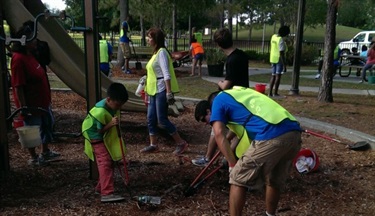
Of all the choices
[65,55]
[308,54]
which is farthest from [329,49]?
[308,54]

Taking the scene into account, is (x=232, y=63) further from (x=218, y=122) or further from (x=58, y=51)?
(x=58, y=51)

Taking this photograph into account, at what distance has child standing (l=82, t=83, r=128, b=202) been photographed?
145 inches

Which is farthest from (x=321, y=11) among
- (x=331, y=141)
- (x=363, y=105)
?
(x=331, y=141)

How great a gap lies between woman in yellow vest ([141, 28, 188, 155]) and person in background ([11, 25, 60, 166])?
121 cm

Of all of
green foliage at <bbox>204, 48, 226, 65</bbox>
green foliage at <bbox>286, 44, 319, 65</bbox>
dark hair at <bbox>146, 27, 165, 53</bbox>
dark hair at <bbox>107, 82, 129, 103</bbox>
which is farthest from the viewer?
green foliage at <bbox>286, 44, 319, 65</bbox>

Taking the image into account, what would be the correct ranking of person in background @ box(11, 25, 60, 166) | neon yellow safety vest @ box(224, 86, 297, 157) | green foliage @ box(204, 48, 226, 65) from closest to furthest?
neon yellow safety vest @ box(224, 86, 297, 157) < person in background @ box(11, 25, 60, 166) < green foliage @ box(204, 48, 226, 65)

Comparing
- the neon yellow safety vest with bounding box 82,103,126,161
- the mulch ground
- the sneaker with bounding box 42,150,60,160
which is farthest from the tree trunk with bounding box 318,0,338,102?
the neon yellow safety vest with bounding box 82,103,126,161

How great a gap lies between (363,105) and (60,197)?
6802mm

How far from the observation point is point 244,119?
114 inches

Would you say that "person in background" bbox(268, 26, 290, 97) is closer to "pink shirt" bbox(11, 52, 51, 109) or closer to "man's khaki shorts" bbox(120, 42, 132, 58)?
"pink shirt" bbox(11, 52, 51, 109)

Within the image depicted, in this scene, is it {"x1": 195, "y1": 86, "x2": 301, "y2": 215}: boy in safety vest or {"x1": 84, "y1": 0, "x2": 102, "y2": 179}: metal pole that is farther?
{"x1": 84, "y1": 0, "x2": 102, "y2": 179}: metal pole

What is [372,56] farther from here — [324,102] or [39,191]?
[39,191]

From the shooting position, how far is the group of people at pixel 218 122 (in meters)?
2.88

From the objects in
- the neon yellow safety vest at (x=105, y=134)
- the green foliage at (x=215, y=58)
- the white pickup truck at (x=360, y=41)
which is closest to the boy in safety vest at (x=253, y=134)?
the neon yellow safety vest at (x=105, y=134)
